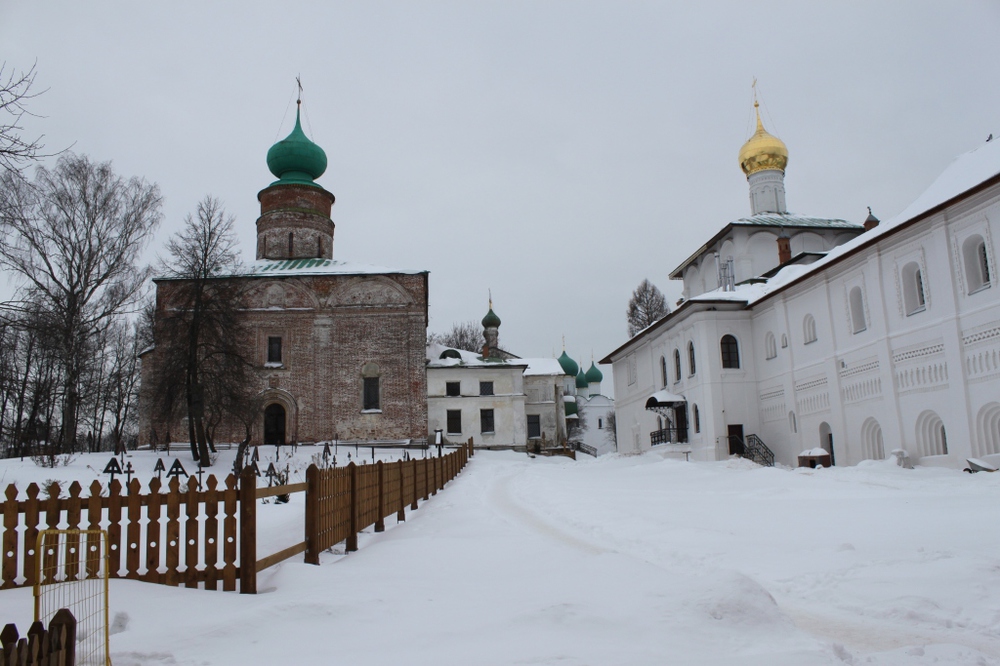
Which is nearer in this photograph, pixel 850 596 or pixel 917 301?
pixel 850 596

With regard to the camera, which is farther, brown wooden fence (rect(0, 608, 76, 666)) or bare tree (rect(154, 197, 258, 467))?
bare tree (rect(154, 197, 258, 467))

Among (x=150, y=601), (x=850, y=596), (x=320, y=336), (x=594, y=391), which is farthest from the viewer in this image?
(x=594, y=391)

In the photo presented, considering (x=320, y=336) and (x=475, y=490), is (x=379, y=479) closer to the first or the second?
(x=475, y=490)

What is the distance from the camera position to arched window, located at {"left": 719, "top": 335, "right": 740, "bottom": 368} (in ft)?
96.5

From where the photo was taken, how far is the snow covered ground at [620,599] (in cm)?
403

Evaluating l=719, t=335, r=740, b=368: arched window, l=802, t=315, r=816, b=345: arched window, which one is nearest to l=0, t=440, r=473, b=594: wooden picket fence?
l=802, t=315, r=816, b=345: arched window

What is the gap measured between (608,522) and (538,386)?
45086mm

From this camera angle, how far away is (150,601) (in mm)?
5102

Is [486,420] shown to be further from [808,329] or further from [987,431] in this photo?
[987,431]

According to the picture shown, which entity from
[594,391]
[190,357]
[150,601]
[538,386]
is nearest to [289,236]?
[190,357]

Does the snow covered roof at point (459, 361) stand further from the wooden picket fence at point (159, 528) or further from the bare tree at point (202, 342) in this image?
the wooden picket fence at point (159, 528)

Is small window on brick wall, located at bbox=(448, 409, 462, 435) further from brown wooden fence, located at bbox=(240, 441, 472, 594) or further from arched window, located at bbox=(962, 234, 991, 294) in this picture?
brown wooden fence, located at bbox=(240, 441, 472, 594)

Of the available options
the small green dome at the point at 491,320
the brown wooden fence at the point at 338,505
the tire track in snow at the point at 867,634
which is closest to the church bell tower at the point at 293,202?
the small green dome at the point at 491,320

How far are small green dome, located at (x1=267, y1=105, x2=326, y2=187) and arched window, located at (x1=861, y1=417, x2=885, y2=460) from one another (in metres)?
29.0
